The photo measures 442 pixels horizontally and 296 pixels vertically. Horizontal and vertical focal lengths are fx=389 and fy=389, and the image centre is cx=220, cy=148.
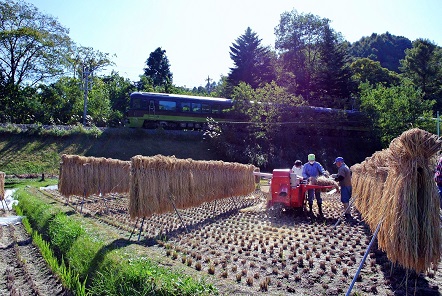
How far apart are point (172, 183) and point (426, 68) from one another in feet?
165

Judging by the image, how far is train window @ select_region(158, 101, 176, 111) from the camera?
30.6 m

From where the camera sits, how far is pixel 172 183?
9.33 meters

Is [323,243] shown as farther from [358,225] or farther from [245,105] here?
[245,105]

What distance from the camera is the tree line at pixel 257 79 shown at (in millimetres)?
35062

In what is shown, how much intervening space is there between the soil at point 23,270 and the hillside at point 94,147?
17297 mm

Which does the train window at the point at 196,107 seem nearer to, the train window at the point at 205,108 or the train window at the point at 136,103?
the train window at the point at 205,108

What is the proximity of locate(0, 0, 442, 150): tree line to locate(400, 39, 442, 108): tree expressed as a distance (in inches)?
4.5

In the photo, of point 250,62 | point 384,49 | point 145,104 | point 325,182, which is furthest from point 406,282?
point 384,49

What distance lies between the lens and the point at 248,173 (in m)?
14.4

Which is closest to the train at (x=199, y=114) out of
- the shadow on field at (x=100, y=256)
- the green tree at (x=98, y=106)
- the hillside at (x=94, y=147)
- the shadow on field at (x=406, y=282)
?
the hillside at (x=94, y=147)

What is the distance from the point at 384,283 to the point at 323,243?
214 centimetres

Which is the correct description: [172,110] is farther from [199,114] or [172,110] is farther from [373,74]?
[373,74]

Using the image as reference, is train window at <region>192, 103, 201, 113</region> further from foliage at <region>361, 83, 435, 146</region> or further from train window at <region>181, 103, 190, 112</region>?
foliage at <region>361, 83, 435, 146</region>

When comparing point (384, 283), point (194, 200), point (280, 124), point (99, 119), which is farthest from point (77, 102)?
point (384, 283)
